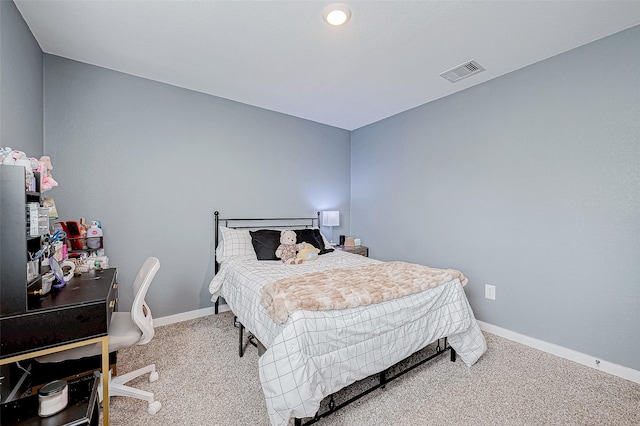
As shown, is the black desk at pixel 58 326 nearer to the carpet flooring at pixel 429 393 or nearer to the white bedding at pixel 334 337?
the carpet flooring at pixel 429 393

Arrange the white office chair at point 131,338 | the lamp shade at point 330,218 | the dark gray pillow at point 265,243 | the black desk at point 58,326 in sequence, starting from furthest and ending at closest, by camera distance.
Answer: the lamp shade at point 330,218, the dark gray pillow at point 265,243, the white office chair at point 131,338, the black desk at point 58,326

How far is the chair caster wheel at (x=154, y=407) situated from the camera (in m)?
1.67

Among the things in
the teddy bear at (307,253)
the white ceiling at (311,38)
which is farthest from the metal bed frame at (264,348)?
the white ceiling at (311,38)

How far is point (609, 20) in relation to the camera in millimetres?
1975

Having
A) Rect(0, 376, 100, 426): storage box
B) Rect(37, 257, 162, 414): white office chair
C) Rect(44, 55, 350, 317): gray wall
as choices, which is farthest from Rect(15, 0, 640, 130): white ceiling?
Rect(0, 376, 100, 426): storage box

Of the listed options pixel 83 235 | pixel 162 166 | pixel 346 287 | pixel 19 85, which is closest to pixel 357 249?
pixel 346 287

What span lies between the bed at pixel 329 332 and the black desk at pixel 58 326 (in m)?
0.87

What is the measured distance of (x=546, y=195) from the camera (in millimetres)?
2469

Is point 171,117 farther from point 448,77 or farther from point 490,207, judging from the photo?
point 490,207

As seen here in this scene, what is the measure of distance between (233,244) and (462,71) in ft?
9.66

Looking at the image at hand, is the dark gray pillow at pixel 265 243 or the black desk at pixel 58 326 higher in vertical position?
the dark gray pillow at pixel 265 243

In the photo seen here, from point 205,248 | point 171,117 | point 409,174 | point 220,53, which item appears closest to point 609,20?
point 409,174

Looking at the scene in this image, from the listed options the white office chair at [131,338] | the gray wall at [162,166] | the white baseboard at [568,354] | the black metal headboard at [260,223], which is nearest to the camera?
the white office chair at [131,338]

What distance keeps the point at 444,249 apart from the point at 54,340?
340cm
